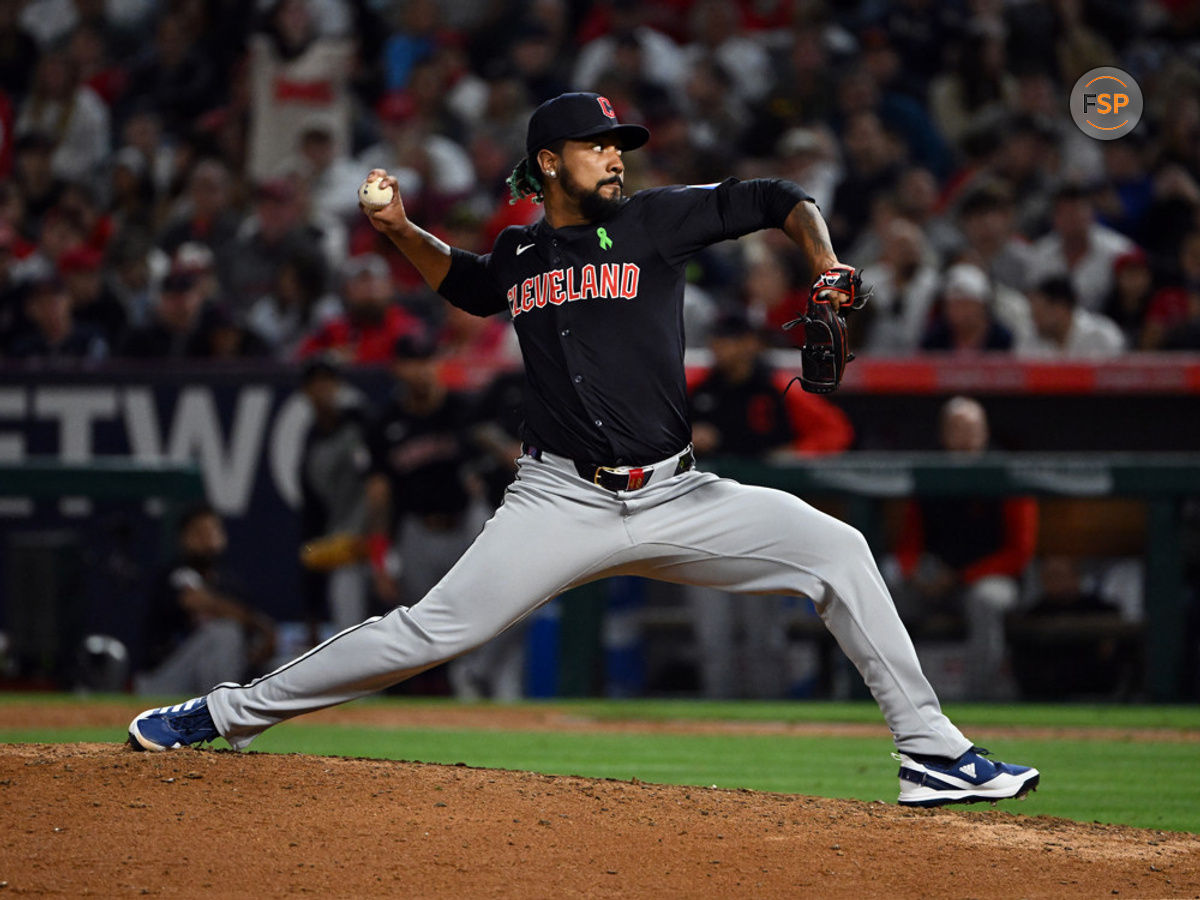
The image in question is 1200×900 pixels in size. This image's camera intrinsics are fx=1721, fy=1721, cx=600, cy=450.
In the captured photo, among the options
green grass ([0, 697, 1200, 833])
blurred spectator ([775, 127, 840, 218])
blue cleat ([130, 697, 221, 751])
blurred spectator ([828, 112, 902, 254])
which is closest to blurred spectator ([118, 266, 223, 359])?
green grass ([0, 697, 1200, 833])

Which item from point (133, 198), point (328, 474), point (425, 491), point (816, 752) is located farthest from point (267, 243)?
point (816, 752)

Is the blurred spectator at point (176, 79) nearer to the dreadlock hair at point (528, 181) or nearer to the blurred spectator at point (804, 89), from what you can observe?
the blurred spectator at point (804, 89)

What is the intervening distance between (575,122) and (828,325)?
91 centimetres

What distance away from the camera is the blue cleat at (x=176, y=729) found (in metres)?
4.62

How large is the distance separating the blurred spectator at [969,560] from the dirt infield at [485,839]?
13.3 feet

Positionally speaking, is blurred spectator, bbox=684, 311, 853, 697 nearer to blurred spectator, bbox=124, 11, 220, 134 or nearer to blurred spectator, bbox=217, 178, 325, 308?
blurred spectator, bbox=217, 178, 325, 308

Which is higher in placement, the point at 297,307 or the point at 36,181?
the point at 36,181

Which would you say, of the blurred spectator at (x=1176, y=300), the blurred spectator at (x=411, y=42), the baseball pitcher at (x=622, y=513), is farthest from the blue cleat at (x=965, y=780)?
the blurred spectator at (x=411, y=42)

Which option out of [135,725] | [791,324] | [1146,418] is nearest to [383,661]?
[135,725]

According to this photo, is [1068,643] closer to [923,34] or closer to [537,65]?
[923,34]

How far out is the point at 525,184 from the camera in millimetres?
4762

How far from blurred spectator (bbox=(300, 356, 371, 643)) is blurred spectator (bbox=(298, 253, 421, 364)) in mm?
593

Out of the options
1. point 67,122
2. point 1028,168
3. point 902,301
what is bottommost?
point 902,301

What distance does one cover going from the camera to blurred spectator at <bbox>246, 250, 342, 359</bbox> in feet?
36.7
